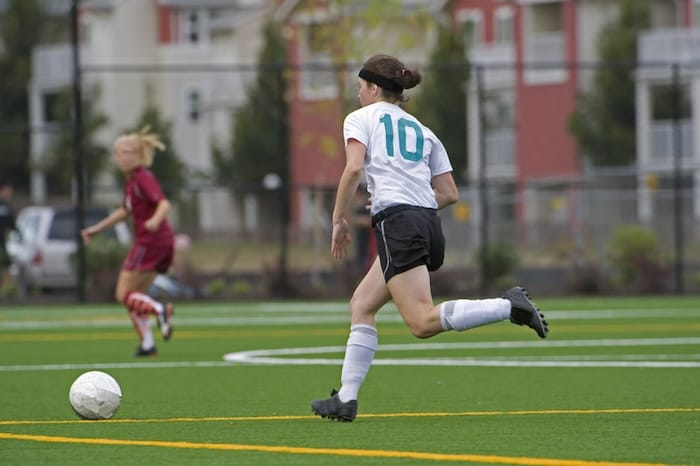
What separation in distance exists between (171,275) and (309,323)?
23.0ft

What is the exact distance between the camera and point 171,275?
2659 cm

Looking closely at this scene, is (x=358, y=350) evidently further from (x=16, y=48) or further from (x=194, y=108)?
(x=16, y=48)

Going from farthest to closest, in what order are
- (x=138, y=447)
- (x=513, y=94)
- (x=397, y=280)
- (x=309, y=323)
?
(x=513, y=94)
(x=309, y=323)
(x=397, y=280)
(x=138, y=447)

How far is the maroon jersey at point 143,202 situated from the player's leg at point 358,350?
19.3ft

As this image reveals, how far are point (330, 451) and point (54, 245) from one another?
24190 millimetres

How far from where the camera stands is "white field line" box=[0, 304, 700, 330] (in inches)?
794

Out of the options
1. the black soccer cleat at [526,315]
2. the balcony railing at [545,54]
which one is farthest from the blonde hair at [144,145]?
the balcony railing at [545,54]

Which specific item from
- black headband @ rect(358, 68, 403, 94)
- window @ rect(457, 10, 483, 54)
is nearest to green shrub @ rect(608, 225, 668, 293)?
black headband @ rect(358, 68, 403, 94)

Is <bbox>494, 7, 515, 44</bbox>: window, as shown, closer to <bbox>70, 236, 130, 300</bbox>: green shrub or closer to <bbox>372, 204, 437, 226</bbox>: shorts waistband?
<bbox>70, 236, 130, 300</bbox>: green shrub

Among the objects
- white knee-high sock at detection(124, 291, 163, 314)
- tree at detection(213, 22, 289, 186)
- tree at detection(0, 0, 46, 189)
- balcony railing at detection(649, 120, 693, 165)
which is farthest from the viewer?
tree at detection(0, 0, 46, 189)

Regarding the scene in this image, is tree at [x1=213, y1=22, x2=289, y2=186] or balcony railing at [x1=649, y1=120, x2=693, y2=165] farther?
tree at [x1=213, y1=22, x2=289, y2=186]

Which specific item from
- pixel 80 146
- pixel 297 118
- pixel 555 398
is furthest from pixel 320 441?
pixel 297 118

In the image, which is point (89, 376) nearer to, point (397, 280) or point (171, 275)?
point (397, 280)

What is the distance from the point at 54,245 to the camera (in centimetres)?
3134
